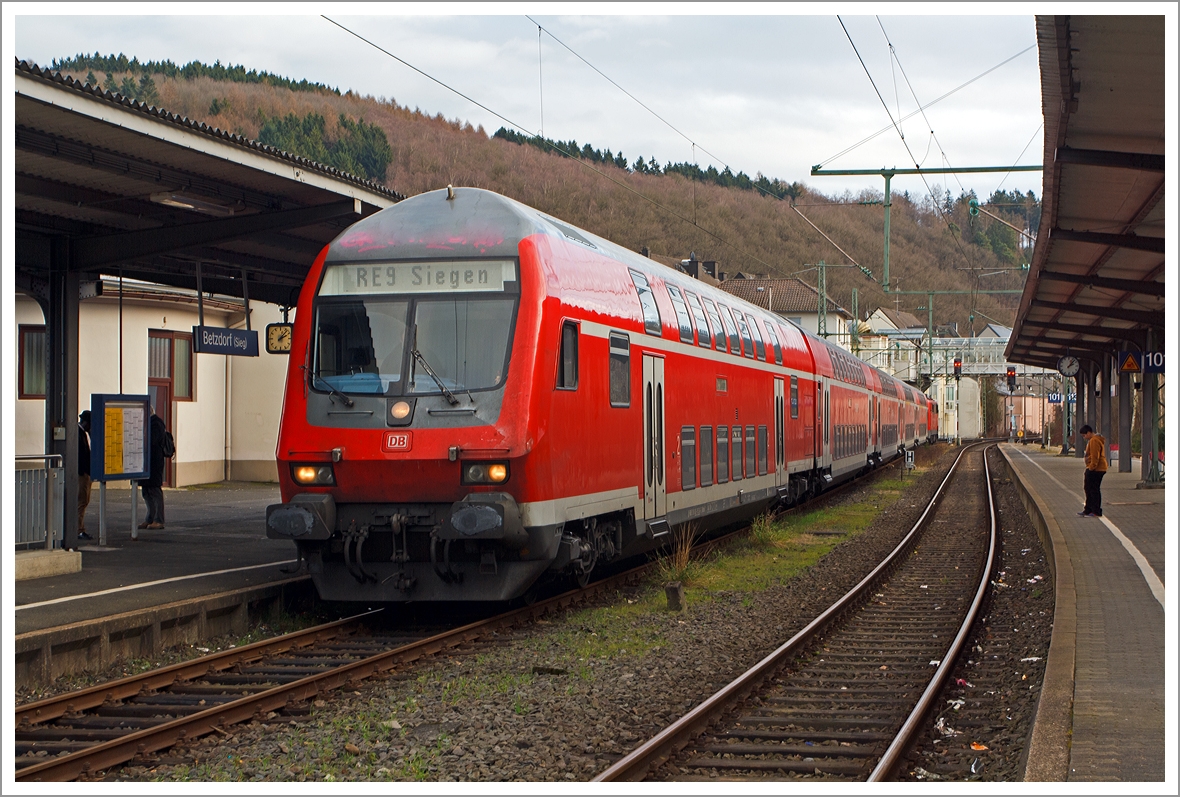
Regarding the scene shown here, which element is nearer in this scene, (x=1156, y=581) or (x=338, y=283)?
(x=338, y=283)

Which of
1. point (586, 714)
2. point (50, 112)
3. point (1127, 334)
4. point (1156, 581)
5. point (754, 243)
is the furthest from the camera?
point (754, 243)

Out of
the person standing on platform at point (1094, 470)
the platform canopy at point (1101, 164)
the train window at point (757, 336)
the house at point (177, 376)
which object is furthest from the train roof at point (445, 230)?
the person standing on platform at point (1094, 470)

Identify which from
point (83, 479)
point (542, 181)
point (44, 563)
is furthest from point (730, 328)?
point (542, 181)

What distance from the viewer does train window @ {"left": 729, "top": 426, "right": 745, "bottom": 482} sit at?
1606cm

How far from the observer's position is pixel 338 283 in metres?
10.5

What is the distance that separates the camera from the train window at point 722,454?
1533 cm

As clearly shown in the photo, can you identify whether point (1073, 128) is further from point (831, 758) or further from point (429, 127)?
point (429, 127)

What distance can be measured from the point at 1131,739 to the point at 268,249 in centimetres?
1274

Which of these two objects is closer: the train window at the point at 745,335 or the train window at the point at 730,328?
the train window at the point at 730,328

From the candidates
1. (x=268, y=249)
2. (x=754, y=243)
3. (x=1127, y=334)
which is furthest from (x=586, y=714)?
(x=754, y=243)

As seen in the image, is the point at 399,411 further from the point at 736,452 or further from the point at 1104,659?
the point at 736,452

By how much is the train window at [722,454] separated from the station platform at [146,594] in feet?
17.6

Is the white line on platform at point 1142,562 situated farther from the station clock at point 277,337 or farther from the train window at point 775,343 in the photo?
the station clock at point 277,337

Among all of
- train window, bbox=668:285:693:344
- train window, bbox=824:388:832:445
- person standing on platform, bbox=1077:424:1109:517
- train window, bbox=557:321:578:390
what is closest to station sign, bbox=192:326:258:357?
train window, bbox=668:285:693:344
